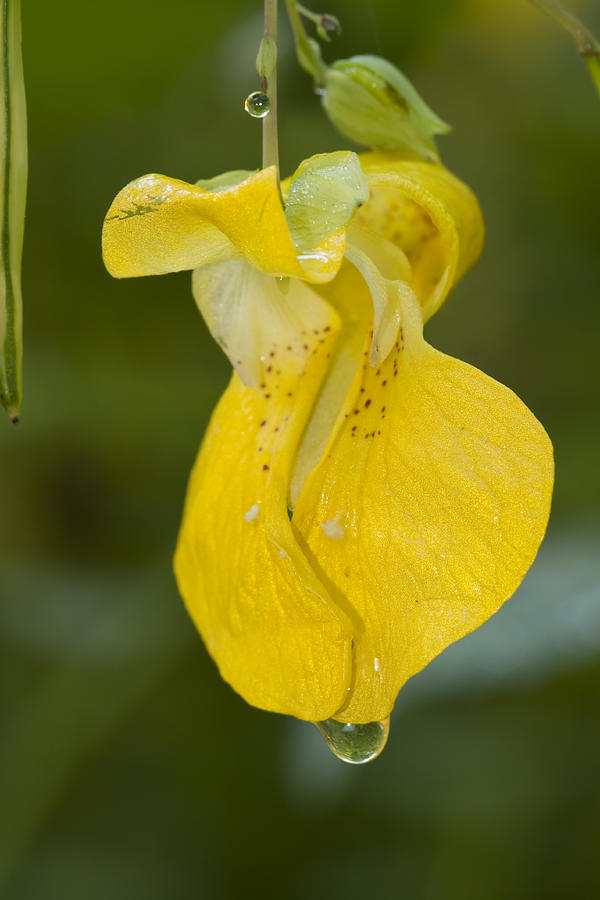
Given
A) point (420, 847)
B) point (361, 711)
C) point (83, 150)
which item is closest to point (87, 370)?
point (83, 150)

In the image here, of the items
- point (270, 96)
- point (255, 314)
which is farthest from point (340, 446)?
point (270, 96)

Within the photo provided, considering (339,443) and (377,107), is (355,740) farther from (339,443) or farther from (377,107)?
(377,107)

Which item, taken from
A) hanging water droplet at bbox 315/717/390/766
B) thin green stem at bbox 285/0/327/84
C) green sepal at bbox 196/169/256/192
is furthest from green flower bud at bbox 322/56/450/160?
hanging water droplet at bbox 315/717/390/766

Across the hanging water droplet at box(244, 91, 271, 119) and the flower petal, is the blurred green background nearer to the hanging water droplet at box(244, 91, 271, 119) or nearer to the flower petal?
the flower petal

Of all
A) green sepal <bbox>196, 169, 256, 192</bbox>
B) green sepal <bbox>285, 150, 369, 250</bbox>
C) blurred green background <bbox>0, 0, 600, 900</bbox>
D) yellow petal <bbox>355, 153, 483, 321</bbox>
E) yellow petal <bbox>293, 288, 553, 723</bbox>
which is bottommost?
blurred green background <bbox>0, 0, 600, 900</bbox>

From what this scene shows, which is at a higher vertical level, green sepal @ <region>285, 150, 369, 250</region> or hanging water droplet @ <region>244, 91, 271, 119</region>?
hanging water droplet @ <region>244, 91, 271, 119</region>

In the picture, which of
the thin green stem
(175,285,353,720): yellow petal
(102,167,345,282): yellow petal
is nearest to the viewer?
(102,167,345,282): yellow petal

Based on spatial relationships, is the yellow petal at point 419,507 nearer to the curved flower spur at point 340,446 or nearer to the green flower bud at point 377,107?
the curved flower spur at point 340,446
